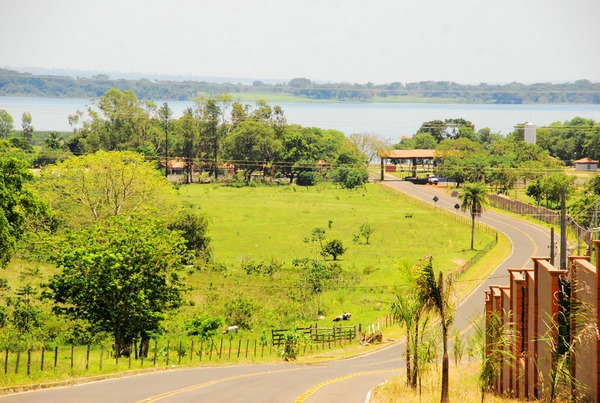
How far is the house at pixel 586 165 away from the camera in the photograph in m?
183

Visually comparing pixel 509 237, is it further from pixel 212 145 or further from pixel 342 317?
pixel 212 145

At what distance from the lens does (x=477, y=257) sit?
8662 centimetres

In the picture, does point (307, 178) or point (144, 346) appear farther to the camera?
point (307, 178)

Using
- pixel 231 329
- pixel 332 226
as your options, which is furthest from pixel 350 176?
pixel 231 329

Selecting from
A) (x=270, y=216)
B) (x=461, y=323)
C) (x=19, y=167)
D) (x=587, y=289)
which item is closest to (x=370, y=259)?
(x=461, y=323)

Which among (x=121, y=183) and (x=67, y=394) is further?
(x=121, y=183)

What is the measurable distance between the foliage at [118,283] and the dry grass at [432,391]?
13.7 meters

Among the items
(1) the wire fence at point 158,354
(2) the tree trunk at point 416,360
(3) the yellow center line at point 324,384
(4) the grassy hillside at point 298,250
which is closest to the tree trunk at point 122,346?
(1) the wire fence at point 158,354

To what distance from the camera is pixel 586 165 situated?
183m

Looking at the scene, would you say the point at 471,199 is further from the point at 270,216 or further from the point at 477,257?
the point at 270,216

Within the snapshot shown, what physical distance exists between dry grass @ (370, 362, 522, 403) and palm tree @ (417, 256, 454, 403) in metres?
1.24

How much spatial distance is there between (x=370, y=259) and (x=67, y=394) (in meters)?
57.9

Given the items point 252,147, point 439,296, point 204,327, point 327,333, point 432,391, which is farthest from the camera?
point 252,147

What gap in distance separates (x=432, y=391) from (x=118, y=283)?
17.5 m
